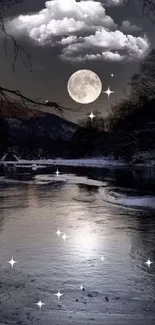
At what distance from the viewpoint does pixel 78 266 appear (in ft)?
31.1

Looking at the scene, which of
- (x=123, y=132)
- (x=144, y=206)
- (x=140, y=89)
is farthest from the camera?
(x=123, y=132)

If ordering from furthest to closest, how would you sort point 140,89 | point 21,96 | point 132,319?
point 140,89 < point 132,319 < point 21,96

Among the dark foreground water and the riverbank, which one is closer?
the riverbank

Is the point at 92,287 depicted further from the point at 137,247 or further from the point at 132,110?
the point at 132,110

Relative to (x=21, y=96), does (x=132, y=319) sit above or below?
below

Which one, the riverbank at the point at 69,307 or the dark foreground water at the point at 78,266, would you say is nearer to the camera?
the riverbank at the point at 69,307

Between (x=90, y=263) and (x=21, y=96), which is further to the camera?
(x=90, y=263)

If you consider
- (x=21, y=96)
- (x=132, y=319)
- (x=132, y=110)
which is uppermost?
(x=132, y=110)

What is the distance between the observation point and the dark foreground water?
22.2 feet

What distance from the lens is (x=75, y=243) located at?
11.9m

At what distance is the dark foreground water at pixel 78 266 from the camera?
6781 millimetres

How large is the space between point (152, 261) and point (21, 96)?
6566 mm

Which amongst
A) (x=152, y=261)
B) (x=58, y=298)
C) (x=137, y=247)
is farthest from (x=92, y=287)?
(x=137, y=247)

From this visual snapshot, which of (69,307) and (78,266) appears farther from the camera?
(78,266)
